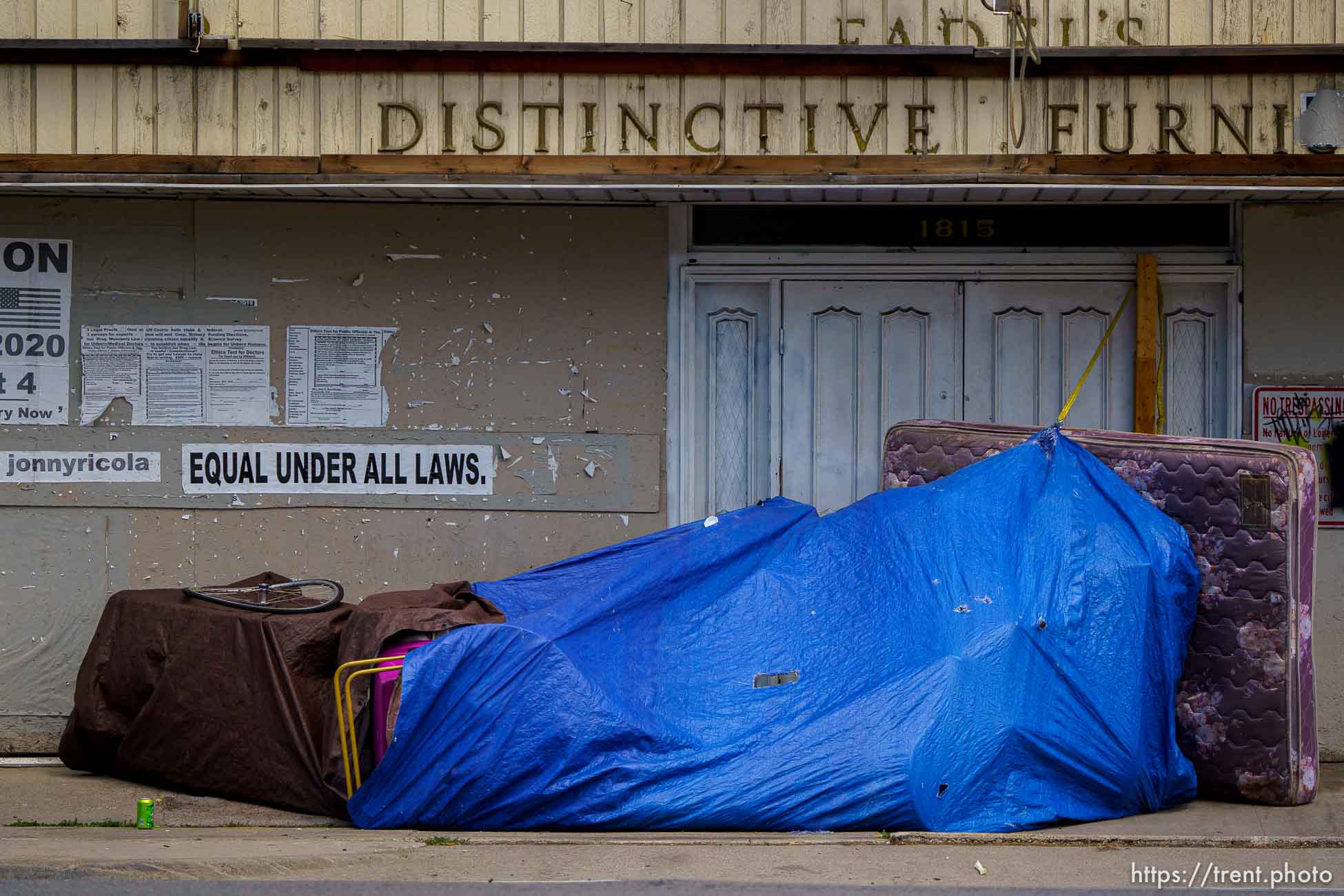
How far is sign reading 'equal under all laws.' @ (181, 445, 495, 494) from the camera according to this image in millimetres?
7469

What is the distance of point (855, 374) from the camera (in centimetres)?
761

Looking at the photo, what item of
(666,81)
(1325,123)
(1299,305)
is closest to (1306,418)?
(1299,305)


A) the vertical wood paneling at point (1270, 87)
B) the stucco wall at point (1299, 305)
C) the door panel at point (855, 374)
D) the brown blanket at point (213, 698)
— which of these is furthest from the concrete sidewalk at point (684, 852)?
the vertical wood paneling at point (1270, 87)

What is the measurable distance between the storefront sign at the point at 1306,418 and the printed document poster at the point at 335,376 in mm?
4717

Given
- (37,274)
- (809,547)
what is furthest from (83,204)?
(809,547)

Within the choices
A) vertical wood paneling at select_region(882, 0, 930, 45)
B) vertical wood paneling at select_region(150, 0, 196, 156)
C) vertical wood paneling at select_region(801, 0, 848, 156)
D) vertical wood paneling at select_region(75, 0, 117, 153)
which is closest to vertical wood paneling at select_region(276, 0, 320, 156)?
vertical wood paneling at select_region(150, 0, 196, 156)

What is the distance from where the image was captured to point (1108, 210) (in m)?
7.47

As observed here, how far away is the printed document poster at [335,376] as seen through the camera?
294 inches

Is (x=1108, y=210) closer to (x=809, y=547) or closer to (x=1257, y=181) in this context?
(x=1257, y=181)

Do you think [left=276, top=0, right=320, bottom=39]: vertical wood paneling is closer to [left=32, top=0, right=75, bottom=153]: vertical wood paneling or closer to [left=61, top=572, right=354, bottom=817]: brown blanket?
[left=32, top=0, right=75, bottom=153]: vertical wood paneling

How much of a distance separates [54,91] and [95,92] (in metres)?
0.21

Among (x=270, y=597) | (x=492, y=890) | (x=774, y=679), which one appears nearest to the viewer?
(x=492, y=890)

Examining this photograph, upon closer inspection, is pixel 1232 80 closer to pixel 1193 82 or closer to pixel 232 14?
pixel 1193 82

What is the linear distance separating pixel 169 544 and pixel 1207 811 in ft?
17.6
